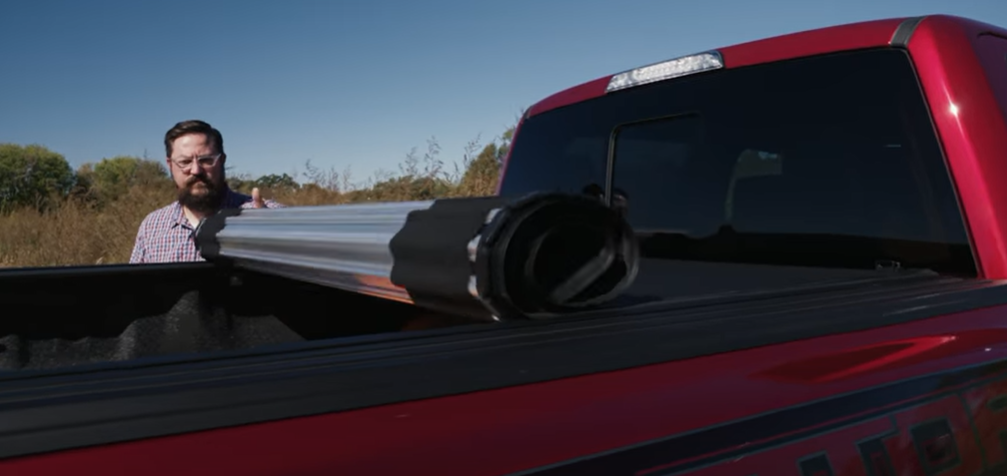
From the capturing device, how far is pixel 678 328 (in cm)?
128

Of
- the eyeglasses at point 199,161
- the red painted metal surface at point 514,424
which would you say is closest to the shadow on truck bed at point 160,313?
the red painted metal surface at point 514,424

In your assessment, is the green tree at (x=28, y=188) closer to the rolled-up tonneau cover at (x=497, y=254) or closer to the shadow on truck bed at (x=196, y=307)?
the shadow on truck bed at (x=196, y=307)

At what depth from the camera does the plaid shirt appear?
3.86m

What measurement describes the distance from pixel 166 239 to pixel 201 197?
10.7 inches

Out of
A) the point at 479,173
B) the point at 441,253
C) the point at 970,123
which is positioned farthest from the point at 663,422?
the point at 479,173

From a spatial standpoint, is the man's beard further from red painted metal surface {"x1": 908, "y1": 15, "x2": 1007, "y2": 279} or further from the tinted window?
red painted metal surface {"x1": 908, "y1": 15, "x2": 1007, "y2": 279}

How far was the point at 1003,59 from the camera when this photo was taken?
235cm

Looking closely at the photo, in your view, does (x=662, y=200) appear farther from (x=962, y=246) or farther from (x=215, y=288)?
(x=215, y=288)

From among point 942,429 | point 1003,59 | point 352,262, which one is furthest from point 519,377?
point 1003,59

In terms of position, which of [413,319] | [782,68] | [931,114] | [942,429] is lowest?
[942,429]

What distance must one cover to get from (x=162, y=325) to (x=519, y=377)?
157cm

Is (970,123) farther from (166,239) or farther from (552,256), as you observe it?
(166,239)

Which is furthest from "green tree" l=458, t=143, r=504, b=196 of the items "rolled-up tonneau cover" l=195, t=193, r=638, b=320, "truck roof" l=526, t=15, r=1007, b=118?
"rolled-up tonneau cover" l=195, t=193, r=638, b=320

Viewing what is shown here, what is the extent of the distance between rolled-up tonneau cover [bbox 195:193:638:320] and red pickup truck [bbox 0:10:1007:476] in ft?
0.15
